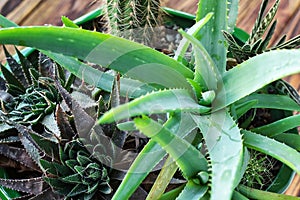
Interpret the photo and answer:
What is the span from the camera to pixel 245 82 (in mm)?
407

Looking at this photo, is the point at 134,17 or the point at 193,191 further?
the point at 134,17

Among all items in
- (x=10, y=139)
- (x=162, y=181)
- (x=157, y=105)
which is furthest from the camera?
(x=10, y=139)

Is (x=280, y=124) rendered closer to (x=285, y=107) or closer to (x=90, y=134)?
(x=285, y=107)

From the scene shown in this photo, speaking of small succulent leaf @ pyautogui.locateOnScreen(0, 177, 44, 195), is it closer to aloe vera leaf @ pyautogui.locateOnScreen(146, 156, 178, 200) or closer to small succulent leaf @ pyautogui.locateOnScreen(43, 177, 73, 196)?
small succulent leaf @ pyautogui.locateOnScreen(43, 177, 73, 196)

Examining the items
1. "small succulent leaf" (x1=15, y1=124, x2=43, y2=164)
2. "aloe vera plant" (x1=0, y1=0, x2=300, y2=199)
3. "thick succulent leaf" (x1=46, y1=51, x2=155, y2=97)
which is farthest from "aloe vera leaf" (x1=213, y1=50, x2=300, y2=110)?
"small succulent leaf" (x1=15, y1=124, x2=43, y2=164)

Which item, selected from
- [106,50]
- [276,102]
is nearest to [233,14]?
[276,102]

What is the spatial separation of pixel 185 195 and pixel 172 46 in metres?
0.32

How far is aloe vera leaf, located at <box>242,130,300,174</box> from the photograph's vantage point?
41 centimetres

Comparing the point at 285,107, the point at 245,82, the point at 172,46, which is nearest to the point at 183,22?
the point at 172,46

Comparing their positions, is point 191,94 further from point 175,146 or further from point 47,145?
point 47,145

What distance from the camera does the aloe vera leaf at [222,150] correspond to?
355 millimetres

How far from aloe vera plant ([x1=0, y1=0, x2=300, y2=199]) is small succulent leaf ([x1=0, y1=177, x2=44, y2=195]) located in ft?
0.34

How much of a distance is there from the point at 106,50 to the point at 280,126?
0.23m

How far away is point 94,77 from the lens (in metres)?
0.52
